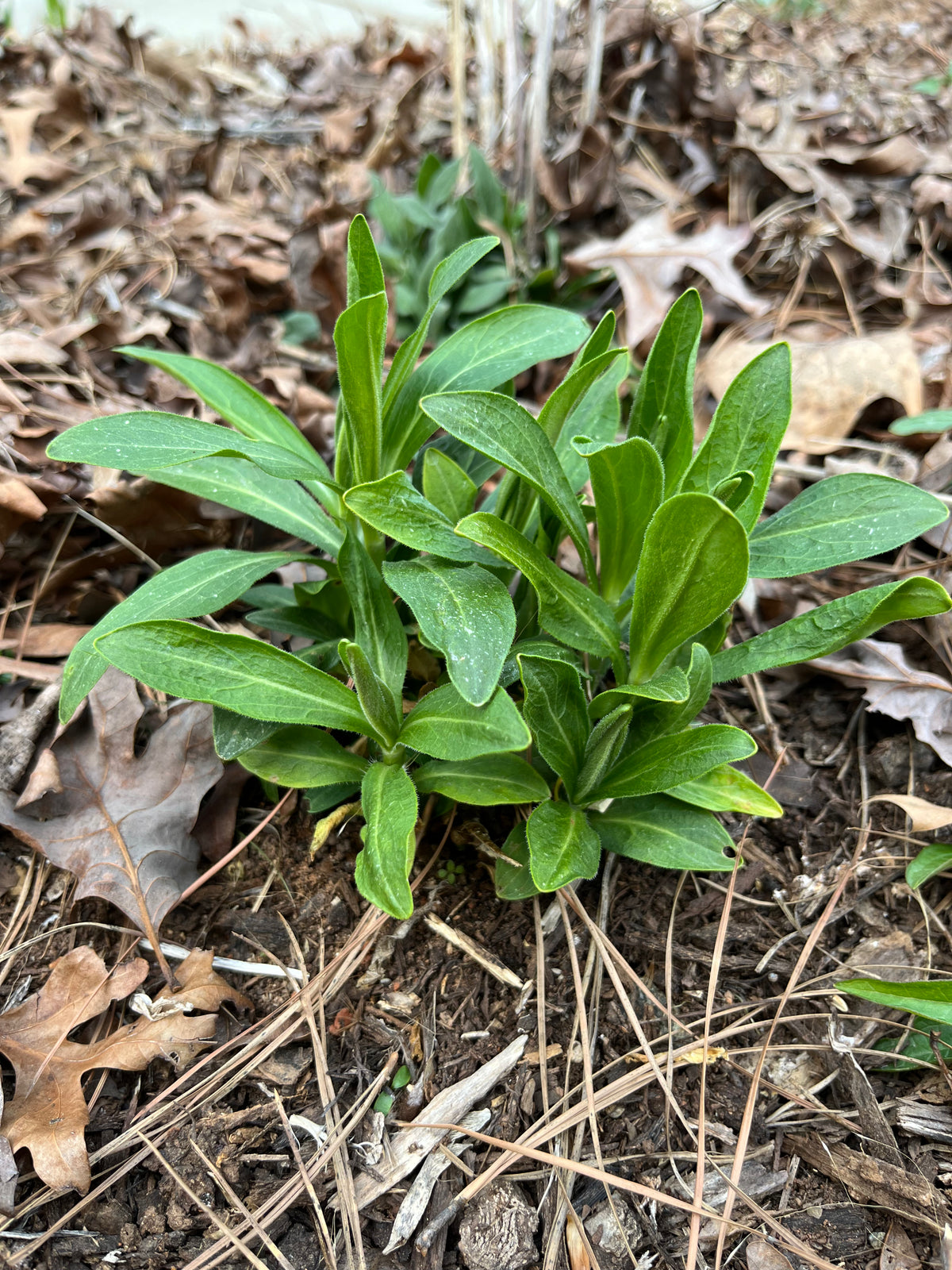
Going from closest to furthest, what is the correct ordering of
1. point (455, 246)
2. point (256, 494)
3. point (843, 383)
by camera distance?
point (256, 494)
point (843, 383)
point (455, 246)

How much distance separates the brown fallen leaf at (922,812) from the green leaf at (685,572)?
1.98ft

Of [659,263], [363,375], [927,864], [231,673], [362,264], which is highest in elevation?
[362,264]

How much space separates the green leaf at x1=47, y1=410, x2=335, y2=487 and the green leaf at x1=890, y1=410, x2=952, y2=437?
4.83 feet

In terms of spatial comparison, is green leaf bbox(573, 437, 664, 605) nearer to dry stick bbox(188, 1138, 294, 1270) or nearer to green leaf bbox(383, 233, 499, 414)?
green leaf bbox(383, 233, 499, 414)

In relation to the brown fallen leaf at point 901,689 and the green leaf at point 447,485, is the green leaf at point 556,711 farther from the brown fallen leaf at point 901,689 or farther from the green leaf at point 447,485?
the brown fallen leaf at point 901,689

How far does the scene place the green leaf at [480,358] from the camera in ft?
5.00

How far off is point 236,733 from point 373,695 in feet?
0.87

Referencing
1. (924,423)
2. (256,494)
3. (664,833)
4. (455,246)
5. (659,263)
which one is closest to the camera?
(664,833)

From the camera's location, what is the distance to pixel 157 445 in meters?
1.33

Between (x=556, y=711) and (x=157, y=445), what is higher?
(x=157, y=445)

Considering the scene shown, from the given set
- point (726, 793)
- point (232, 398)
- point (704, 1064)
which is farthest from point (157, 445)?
point (704, 1064)

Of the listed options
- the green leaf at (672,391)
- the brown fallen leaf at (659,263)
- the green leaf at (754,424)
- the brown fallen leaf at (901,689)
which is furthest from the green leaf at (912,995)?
the brown fallen leaf at (659,263)

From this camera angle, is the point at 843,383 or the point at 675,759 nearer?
the point at 675,759

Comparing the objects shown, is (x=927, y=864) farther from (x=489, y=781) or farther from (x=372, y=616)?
(x=372, y=616)
